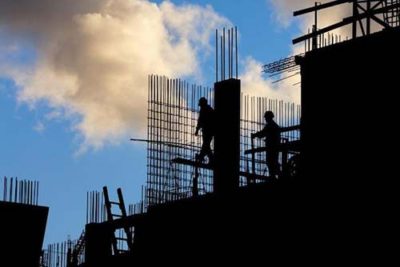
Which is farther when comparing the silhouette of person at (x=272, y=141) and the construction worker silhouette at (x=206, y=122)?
the construction worker silhouette at (x=206, y=122)

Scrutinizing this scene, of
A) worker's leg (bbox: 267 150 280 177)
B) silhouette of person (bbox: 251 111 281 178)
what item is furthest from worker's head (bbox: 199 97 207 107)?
worker's leg (bbox: 267 150 280 177)

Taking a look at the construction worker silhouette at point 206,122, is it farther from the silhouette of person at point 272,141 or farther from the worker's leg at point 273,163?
the worker's leg at point 273,163

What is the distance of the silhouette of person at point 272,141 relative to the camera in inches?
1136

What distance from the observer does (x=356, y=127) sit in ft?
89.8

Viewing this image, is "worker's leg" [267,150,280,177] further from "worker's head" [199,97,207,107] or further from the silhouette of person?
"worker's head" [199,97,207,107]

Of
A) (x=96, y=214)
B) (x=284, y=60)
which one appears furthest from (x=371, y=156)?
(x=96, y=214)

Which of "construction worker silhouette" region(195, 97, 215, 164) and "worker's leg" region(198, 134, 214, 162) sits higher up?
"construction worker silhouette" region(195, 97, 215, 164)

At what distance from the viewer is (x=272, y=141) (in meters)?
29.0

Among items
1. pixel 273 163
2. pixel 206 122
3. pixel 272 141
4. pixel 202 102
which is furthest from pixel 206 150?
pixel 272 141

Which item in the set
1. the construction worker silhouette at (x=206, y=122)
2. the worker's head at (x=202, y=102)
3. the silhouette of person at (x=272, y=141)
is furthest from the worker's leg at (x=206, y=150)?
the silhouette of person at (x=272, y=141)

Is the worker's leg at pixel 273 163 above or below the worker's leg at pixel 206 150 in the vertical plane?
below

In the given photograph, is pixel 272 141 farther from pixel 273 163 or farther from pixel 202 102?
pixel 202 102

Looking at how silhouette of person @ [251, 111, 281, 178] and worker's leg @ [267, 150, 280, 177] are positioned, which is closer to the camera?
silhouette of person @ [251, 111, 281, 178]

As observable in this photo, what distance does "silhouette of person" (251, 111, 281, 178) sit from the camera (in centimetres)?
2886
